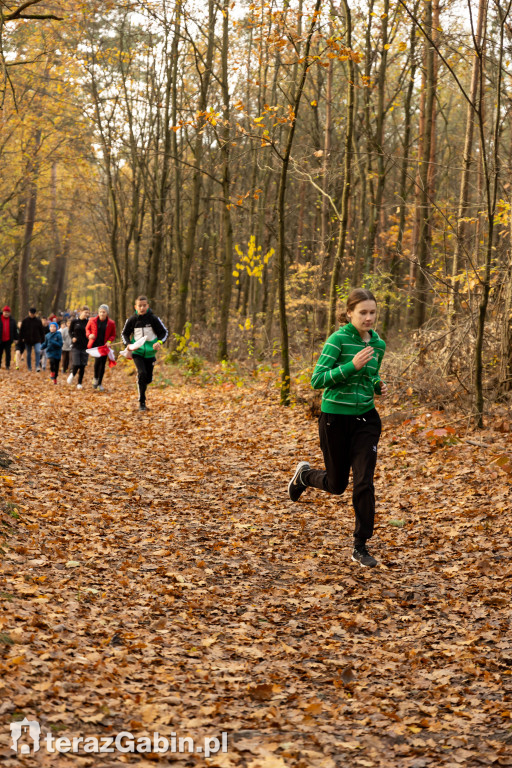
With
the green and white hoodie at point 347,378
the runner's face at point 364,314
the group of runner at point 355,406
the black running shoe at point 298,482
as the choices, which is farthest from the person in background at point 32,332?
the runner's face at point 364,314

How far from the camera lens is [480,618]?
498cm

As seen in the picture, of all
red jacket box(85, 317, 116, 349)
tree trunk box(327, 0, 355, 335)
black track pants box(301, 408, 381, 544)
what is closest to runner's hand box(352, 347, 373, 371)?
black track pants box(301, 408, 381, 544)

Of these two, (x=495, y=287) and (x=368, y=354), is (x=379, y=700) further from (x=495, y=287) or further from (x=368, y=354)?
(x=495, y=287)

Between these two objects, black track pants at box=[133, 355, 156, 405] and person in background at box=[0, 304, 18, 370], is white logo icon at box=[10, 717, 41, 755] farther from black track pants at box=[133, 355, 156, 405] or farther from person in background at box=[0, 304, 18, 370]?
person in background at box=[0, 304, 18, 370]

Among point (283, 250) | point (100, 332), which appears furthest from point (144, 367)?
point (283, 250)

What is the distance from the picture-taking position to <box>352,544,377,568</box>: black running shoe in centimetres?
580

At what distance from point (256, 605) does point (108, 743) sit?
2.18 m

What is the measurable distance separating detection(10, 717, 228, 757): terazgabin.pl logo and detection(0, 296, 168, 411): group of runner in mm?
10178

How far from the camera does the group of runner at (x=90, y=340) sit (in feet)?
43.5

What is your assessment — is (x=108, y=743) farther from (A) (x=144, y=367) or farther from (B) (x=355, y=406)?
(A) (x=144, y=367)

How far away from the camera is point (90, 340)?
16.1 m

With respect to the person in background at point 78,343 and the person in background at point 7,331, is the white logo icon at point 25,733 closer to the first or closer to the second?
the person in background at point 78,343

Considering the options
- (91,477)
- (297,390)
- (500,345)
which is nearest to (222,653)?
(91,477)

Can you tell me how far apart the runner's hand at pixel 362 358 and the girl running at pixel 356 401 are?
0.15ft
